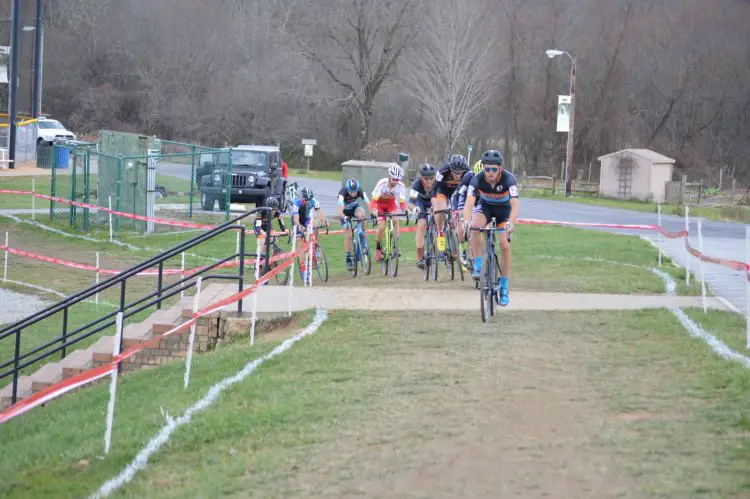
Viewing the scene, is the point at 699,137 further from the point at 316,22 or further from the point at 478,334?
the point at 478,334

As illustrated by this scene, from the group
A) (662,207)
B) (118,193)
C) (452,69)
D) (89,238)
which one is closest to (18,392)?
(89,238)

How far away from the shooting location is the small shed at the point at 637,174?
53.0m

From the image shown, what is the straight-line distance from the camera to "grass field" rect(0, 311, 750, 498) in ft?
21.6

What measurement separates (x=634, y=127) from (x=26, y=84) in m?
40.7

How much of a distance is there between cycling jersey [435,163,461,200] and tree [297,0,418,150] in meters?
56.1

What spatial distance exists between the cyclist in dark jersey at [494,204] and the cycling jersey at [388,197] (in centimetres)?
459

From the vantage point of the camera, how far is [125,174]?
30.4m

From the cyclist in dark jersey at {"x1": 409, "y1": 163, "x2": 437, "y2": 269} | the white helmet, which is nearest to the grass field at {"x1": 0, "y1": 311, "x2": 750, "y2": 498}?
the cyclist in dark jersey at {"x1": 409, "y1": 163, "x2": 437, "y2": 269}

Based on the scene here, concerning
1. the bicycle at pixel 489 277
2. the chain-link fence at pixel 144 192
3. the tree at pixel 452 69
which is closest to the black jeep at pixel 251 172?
the chain-link fence at pixel 144 192

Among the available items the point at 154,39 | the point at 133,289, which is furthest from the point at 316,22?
the point at 133,289

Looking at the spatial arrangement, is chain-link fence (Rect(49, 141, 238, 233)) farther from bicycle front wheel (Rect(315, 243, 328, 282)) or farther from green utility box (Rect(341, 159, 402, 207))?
bicycle front wheel (Rect(315, 243, 328, 282))

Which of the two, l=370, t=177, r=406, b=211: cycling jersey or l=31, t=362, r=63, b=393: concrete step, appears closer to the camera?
l=31, t=362, r=63, b=393: concrete step

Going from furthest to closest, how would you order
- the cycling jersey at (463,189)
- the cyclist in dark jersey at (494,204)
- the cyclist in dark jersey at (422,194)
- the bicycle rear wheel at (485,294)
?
the cyclist in dark jersey at (422,194) < the cycling jersey at (463,189) < the cyclist in dark jersey at (494,204) < the bicycle rear wheel at (485,294)

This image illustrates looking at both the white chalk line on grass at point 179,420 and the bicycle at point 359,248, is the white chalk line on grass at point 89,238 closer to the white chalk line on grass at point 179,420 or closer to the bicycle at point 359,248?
the bicycle at point 359,248
